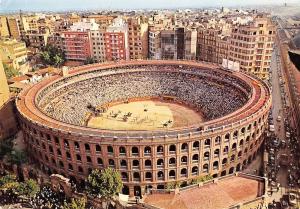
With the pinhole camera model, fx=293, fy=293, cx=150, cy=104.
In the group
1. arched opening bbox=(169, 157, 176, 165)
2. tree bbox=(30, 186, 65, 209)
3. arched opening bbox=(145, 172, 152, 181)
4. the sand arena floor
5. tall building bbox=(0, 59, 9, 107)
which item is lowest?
tree bbox=(30, 186, 65, 209)

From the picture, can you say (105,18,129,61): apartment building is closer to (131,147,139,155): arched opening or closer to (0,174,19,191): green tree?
(131,147,139,155): arched opening

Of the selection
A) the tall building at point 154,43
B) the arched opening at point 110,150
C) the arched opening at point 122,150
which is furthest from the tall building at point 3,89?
the tall building at point 154,43

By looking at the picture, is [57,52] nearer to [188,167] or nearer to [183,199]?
[188,167]

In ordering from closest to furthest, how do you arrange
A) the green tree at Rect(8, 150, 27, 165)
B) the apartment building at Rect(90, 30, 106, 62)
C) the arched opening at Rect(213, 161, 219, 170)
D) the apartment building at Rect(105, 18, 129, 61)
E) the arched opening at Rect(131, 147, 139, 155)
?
the arched opening at Rect(131, 147, 139, 155)
the arched opening at Rect(213, 161, 219, 170)
the green tree at Rect(8, 150, 27, 165)
the apartment building at Rect(105, 18, 129, 61)
the apartment building at Rect(90, 30, 106, 62)

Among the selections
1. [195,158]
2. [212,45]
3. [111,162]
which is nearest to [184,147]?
[195,158]

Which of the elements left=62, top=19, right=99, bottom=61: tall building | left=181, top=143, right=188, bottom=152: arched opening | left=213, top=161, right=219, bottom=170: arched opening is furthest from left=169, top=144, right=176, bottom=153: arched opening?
left=62, top=19, right=99, bottom=61: tall building

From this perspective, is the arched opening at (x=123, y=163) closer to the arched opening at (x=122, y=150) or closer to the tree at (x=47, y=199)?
the arched opening at (x=122, y=150)
